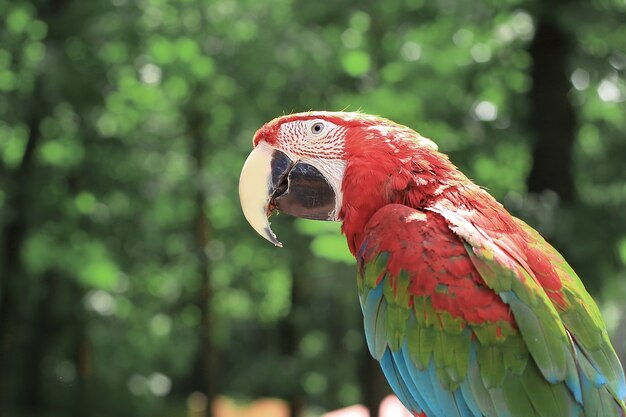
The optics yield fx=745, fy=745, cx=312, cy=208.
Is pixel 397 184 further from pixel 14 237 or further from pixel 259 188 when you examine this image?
pixel 14 237

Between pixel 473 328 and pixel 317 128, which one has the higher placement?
pixel 317 128

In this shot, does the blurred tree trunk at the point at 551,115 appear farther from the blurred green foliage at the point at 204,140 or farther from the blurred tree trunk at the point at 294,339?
the blurred tree trunk at the point at 294,339

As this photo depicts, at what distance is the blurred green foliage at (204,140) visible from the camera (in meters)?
4.46

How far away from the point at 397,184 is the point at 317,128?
316 millimetres

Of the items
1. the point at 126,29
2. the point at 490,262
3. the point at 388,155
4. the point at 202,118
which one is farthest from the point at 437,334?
the point at 202,118

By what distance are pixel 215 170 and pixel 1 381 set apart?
332 centimetres

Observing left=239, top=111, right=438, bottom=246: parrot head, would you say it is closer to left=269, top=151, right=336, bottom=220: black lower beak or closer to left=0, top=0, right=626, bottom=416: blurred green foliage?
left=269, top=151, right=336, bottom=220: black lower beak

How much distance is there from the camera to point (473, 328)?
6.19 ft

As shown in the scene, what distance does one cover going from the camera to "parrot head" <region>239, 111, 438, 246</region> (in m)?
2.16

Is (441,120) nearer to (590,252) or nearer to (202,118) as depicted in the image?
(590,252)

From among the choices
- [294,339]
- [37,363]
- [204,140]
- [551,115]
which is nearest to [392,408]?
[551,115]

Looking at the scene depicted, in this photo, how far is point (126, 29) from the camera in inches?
227

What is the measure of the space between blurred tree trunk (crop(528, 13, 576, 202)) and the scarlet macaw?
8.75 ft

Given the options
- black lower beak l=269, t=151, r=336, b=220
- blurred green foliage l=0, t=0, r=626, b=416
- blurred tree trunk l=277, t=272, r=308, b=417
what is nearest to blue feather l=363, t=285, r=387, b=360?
black lower beak l=269, t=151, r=336, b=220
